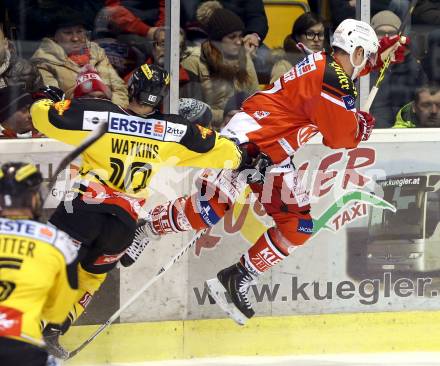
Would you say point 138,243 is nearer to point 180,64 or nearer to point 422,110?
point 180,64

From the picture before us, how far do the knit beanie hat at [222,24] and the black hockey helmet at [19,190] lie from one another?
2.59 metres

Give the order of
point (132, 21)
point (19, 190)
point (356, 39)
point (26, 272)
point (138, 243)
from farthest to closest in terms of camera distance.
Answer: point (132, 21)
point (138, 243)
point (356, 39)
point (19, 190)
point (26, 272)

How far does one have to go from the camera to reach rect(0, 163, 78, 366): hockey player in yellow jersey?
14.8 ft

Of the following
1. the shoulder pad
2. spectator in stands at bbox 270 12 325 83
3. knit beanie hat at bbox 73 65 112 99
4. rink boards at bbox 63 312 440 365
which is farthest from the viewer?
spectator in stands at bbox 270 12 325 83

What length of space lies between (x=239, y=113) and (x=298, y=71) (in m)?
0.40

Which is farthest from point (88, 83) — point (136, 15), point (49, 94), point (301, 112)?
point (301, 112)

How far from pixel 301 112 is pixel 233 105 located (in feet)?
2.11

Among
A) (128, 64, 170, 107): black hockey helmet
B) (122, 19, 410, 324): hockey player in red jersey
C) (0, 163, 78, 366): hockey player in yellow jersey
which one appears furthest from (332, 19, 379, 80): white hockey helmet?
(0, 163, 78, 366): hockey player in yellow jersey

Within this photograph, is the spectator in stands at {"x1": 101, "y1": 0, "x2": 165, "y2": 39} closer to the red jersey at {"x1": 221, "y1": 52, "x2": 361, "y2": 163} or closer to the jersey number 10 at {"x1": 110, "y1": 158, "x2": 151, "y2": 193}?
the red jersey at {"x1": 221, "y1": 52, "x2": 361, "y2": 163}

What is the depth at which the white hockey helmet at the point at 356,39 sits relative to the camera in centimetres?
655

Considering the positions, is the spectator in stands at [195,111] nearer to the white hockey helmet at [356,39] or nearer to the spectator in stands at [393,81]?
the white hockey helmet at [356,39]

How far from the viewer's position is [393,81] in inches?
291

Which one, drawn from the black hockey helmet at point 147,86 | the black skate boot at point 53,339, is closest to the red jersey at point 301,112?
the black hockey helmet at point 147,86

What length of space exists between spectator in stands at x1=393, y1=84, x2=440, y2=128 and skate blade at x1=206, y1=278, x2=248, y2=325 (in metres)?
1.48
